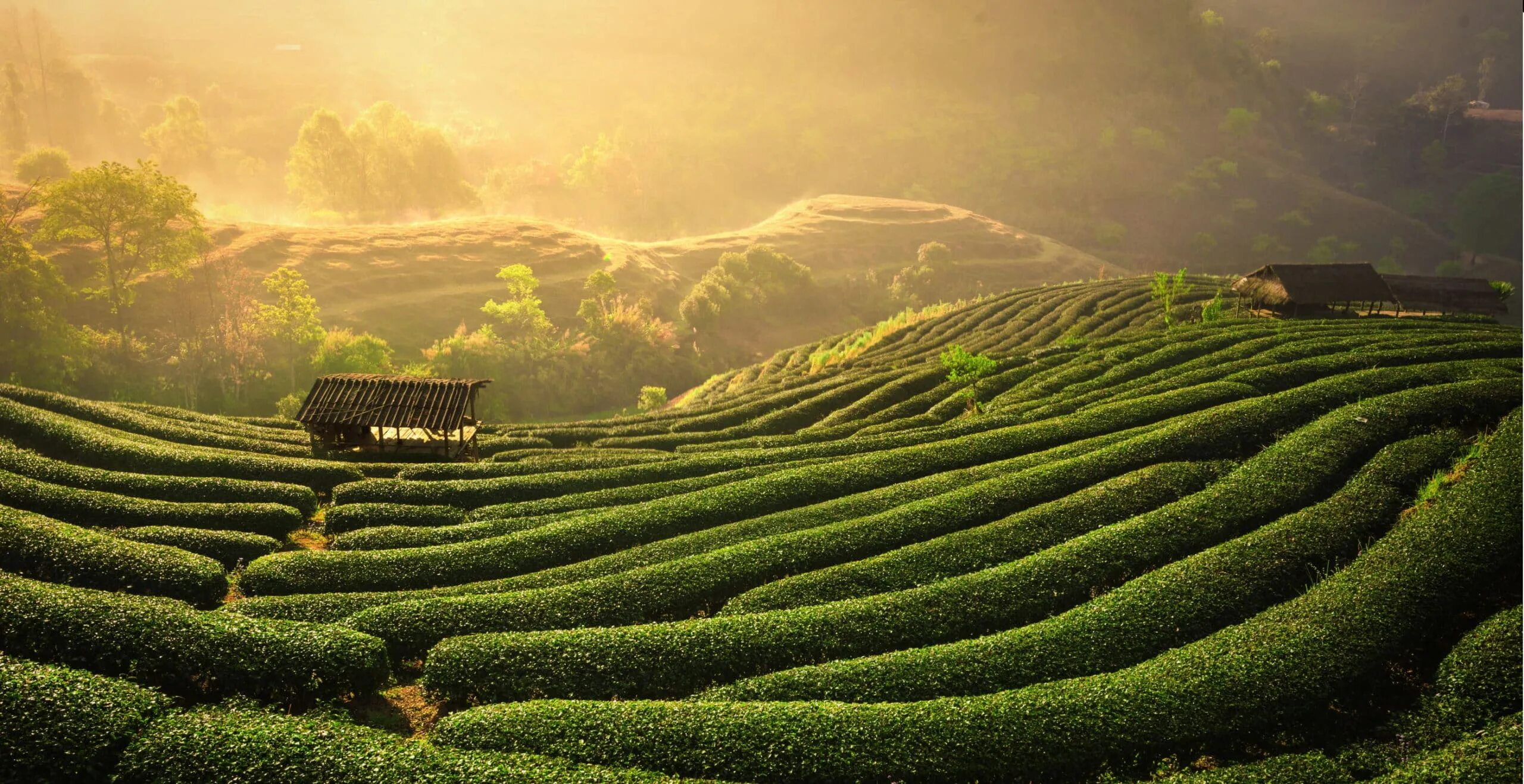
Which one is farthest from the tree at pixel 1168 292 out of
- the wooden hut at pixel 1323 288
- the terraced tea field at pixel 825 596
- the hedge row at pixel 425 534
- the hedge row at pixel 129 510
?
the hedge row at pixel 129 510

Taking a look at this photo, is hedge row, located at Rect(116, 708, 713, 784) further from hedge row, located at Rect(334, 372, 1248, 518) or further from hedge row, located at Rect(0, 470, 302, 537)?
hedge row, located at Rect(334, 372, 1248, 518)

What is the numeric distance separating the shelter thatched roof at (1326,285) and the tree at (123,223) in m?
83.9

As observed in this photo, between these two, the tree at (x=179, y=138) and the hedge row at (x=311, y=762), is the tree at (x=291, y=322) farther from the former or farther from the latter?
the tree at (x=179, y=138)

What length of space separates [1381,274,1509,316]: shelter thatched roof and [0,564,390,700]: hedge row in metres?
62.6

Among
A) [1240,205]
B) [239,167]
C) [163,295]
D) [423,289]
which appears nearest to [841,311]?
[423,289]

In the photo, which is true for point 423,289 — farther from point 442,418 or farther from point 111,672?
point 111,672

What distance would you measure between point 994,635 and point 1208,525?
9270 millimetres

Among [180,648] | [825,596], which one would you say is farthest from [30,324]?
[825,596]

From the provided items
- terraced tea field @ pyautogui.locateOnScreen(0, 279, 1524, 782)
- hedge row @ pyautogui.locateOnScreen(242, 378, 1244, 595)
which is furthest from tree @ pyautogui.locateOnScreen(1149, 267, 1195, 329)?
hedge row @ pyautogui.locateOnScreen(242, 378, 1244, 595)

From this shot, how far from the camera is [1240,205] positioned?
6294 inches

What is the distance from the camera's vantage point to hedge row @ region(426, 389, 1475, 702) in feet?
63.9

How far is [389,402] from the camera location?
124 feet

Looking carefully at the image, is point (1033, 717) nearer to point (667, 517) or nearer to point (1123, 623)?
point (1123, 623)

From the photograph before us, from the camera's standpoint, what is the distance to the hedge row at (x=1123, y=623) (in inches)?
727
